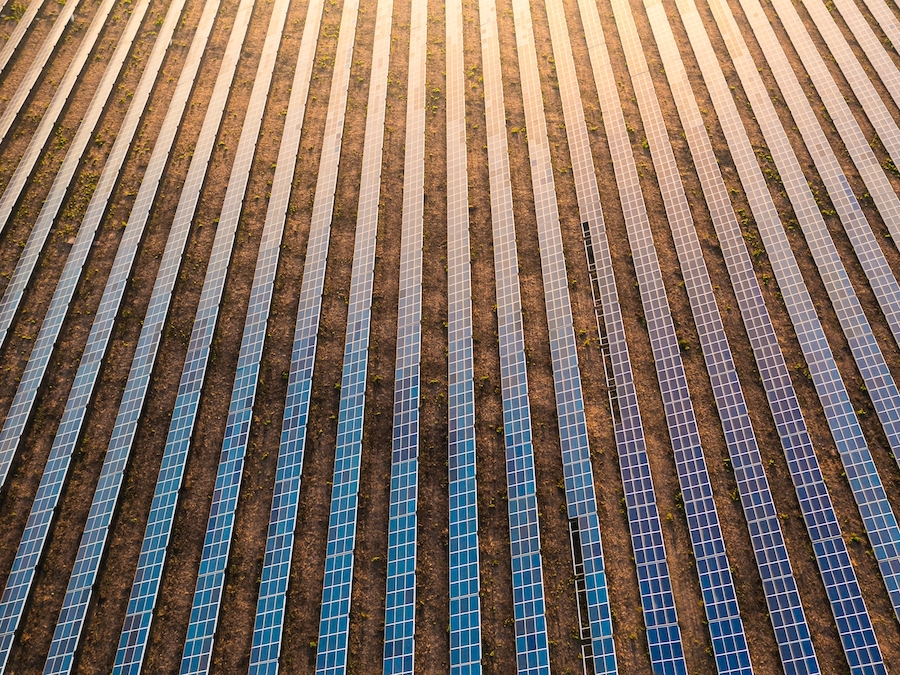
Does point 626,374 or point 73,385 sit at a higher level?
point 73,385

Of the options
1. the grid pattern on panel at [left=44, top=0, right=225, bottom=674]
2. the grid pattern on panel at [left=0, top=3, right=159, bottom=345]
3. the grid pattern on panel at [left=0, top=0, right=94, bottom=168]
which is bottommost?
the grid pattern on panel at [left=44, top=0, right=225, bottom=674]

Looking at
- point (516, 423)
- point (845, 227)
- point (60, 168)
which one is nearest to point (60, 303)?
point (60, 168)

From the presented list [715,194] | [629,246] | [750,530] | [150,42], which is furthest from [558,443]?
[150,42]

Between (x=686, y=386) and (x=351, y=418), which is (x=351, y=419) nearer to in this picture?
(x=351, y=418)

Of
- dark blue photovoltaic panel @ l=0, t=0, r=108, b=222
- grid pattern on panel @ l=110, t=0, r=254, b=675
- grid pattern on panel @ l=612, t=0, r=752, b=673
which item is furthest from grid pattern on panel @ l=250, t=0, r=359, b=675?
grid pattern on panel @ l=612, t=0, r=752, b=673

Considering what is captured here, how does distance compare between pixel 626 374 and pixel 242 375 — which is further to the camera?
pixel 242 375

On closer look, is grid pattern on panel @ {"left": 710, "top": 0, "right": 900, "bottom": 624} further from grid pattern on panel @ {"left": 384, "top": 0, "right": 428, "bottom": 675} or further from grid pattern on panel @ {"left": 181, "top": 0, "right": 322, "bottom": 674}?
grid pattern on panel @ {"left": 181, "top": 0, "right": 322, "bottom": 674}
